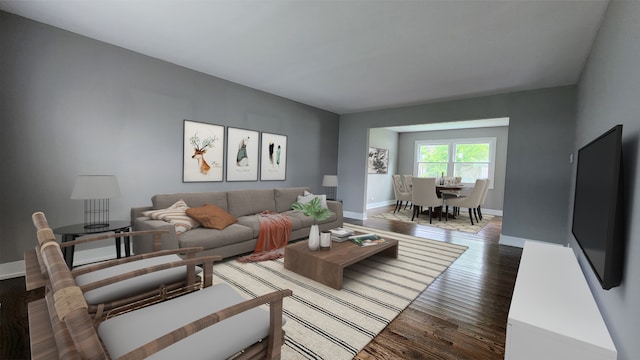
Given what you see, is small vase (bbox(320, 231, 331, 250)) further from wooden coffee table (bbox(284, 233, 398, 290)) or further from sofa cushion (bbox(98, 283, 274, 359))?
sofa cushion (bbox(98, 283, 274, 359))

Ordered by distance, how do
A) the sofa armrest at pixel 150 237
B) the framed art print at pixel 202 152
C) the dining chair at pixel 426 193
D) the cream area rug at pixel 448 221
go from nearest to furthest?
the sofa armrest at pixel 150 237, the framed art print at pixel 202 152, the cream area rug at pixel 448 221, the dining chair at pixel 426 193

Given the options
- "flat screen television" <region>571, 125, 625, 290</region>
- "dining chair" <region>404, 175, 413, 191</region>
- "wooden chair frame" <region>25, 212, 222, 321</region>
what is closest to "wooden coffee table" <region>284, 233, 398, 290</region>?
"wooden chair frame" <region>25, 212, 222, 321</region>

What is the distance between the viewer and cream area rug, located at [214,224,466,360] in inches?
68.9

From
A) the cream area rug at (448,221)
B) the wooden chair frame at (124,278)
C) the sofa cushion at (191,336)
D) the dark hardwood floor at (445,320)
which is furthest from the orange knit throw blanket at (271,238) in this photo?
the cream area rug at (448,221)

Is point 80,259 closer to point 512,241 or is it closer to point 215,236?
point 215,236

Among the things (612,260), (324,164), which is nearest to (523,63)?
(612,260)

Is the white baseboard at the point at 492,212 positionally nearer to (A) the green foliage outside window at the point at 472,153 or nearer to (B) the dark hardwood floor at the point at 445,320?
(A) the green foliage outside window at the point at 472,153

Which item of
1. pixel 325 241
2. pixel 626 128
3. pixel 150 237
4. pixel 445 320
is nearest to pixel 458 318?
pixel 445 320

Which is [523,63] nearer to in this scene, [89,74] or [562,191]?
[562,191]

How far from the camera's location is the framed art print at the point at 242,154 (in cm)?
435

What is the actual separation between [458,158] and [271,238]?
651cm

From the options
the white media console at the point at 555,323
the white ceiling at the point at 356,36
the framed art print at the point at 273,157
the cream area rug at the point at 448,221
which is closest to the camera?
the white media console at the point at 555,323

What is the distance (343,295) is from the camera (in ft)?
7.83

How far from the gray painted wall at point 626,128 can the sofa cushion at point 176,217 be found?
335 centimetres
